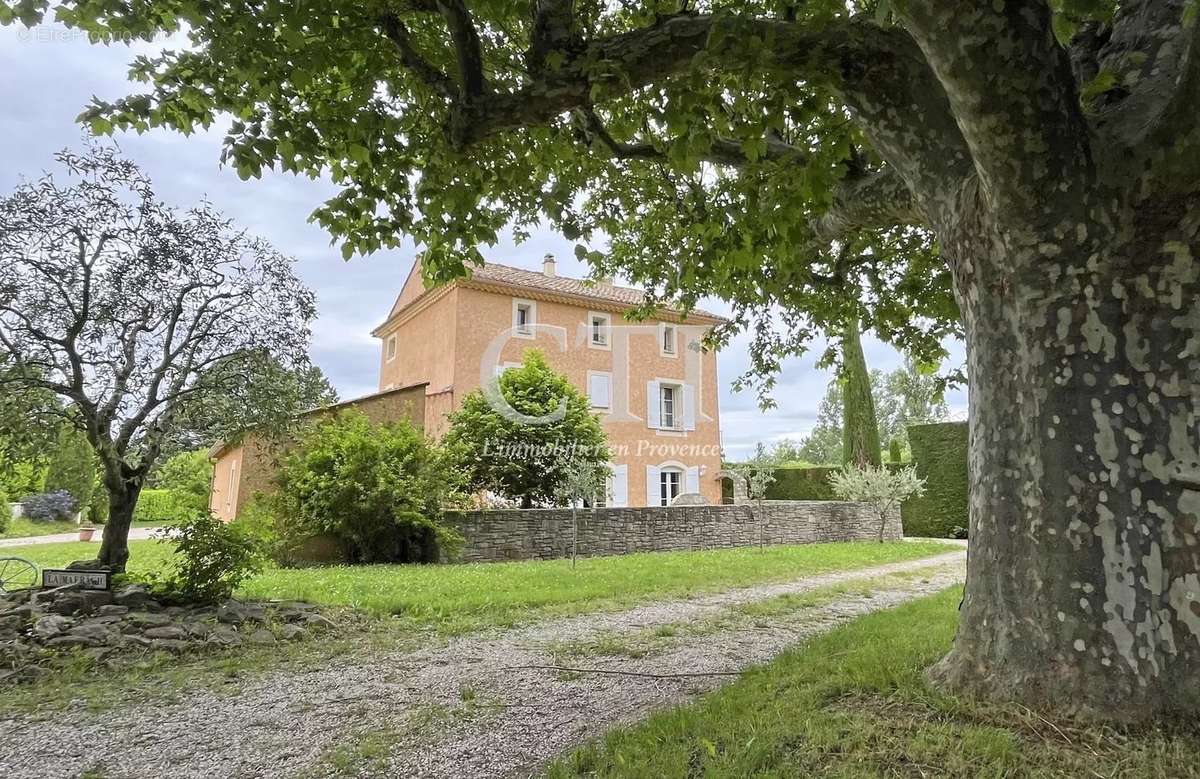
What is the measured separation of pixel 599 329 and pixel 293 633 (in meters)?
17.7

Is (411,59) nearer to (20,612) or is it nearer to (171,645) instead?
(171,645)

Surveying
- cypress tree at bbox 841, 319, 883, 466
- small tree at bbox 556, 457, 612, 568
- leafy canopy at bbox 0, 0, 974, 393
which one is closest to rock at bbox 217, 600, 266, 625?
leafy canopy at bbox 0, 0, 974, 393

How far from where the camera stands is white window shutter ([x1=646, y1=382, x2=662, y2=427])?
73.8ft

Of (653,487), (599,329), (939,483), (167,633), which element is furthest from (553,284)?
(167,633)

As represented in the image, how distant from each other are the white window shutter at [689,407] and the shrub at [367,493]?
13188 mm

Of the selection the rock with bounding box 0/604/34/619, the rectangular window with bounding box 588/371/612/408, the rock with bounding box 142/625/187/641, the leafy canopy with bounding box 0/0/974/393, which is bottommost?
the rock with bounding box 142/625/187/641

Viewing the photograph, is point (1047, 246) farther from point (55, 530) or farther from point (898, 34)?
point (55, 530)

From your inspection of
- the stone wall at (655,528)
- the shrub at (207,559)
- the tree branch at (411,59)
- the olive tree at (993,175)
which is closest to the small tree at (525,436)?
the stone wall at (655,528)

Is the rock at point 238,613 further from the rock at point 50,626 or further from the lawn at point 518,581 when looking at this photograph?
the rock at point 50,626

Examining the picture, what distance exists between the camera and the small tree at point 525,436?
1412 centimetres

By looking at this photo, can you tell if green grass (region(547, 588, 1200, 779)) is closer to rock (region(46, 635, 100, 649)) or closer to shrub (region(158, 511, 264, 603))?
rock (region(46, 635, 100, 649))

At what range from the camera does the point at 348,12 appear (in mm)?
3752

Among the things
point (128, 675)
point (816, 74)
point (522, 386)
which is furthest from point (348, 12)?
point (522, 386)

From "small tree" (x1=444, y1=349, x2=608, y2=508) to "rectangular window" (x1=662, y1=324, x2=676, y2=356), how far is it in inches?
345
